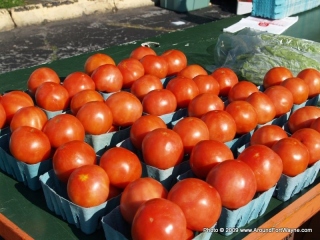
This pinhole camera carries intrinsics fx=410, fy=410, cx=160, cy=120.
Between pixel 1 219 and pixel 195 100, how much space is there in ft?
3.56

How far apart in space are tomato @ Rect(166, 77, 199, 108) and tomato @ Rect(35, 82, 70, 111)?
1.99 feet

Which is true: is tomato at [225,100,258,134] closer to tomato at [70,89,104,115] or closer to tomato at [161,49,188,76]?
tomato at [70,89,104,115]

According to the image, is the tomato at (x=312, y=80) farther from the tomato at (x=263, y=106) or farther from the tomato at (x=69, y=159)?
the tomato at (x=69, y=159)

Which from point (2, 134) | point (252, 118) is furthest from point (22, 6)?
point (252, 118)

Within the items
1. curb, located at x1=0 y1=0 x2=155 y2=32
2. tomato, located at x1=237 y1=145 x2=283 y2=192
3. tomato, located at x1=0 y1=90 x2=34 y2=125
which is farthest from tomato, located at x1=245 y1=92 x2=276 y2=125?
curb, located at x1=0 y1=0 x2=155 y2=32

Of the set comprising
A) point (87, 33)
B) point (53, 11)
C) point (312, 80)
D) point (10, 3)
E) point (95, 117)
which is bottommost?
point (87, 33)

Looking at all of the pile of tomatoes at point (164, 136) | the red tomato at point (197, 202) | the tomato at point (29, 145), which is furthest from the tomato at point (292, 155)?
the tomato at point (29, 145)

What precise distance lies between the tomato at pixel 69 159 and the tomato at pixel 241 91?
3.11 feet

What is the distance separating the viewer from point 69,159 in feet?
5.53

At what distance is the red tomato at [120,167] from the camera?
5.43 feet

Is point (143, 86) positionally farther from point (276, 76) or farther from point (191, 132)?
point (276, 76)

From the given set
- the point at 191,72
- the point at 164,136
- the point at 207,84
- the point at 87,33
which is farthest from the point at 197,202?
the point at 87,33

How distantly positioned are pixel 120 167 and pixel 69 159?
0.71 feet

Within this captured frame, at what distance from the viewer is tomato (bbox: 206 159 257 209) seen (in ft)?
4.99
